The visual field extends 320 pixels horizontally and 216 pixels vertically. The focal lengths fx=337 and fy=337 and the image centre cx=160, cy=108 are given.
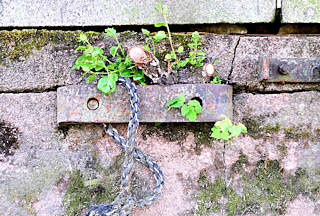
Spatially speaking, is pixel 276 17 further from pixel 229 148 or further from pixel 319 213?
pixel 319 213

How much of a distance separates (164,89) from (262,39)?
1.59 ft

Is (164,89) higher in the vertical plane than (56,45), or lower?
lower

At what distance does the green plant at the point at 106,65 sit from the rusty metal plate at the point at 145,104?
0.05 metres

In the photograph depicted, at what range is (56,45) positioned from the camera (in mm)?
1384

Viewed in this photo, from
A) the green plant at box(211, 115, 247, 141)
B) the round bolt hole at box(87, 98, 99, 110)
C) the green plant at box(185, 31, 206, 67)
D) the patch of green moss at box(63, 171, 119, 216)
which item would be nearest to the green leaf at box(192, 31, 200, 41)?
the green plant at box(185, 31, 206, 67)

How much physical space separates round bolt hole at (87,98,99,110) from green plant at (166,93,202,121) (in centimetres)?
28

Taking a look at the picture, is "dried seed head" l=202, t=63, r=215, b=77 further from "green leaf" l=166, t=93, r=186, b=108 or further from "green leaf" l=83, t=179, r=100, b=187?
"green leaf" l=83, t=179, r=100, b=187

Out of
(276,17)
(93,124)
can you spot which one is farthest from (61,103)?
(276,17)

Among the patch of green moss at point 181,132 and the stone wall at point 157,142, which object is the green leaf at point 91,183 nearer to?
the stone wall at point 157,142

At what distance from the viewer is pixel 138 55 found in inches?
47.0

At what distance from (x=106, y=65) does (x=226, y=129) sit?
1.78 feet

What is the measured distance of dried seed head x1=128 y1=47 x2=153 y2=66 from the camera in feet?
3.91

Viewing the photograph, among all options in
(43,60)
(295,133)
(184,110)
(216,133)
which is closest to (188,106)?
(184,110)

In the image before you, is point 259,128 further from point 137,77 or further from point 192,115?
point 137,77
